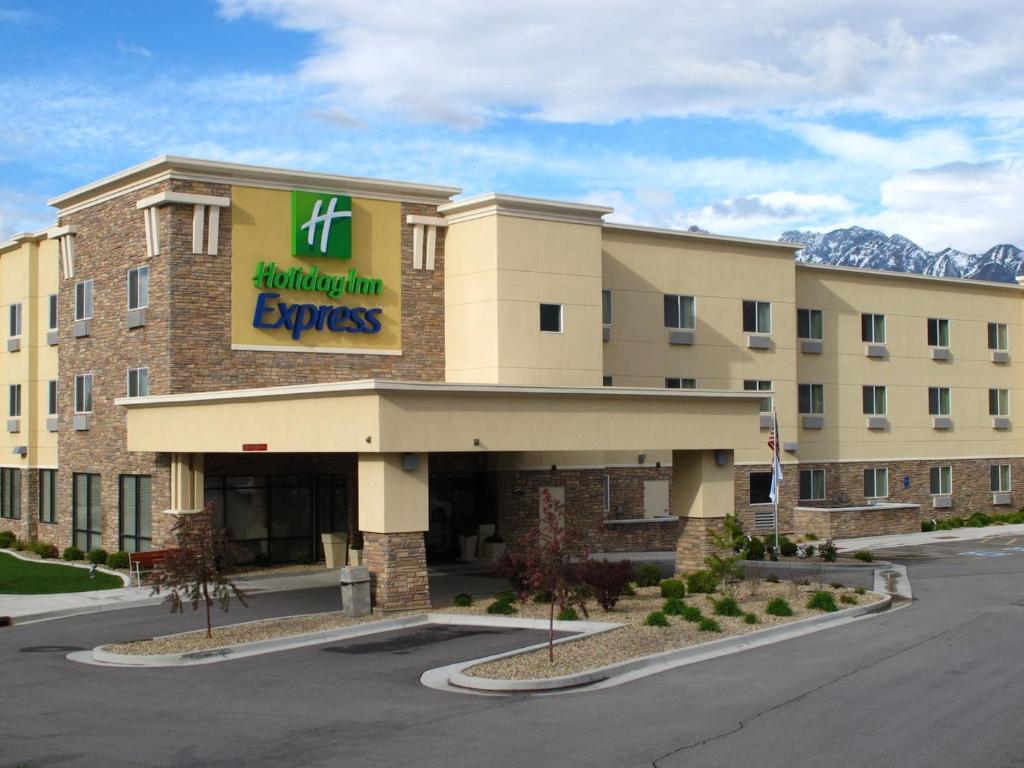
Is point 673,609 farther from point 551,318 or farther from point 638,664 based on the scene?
point 551,318

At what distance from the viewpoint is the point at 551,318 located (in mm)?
35594

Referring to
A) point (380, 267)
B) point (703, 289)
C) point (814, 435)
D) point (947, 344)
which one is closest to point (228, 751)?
point (380, 267)

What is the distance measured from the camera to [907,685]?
56.0 feet

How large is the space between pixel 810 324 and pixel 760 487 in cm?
686

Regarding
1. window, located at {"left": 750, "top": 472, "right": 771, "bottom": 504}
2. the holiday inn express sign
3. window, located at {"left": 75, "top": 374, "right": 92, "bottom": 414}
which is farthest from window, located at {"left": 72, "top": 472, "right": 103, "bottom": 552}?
window, located at {"left": 750, "top": 472, "right": 771, "bottom": 504}

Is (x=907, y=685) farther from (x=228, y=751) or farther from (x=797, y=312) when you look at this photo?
(x=797, y=312)

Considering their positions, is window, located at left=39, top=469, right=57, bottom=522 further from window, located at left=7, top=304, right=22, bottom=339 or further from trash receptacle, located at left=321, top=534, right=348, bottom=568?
trash receptacle, located at left=321, top=534, right=348, bottom=568

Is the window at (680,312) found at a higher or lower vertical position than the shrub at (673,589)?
higher

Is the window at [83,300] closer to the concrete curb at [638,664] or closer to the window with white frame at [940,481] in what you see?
the concrete curb at [638,664]

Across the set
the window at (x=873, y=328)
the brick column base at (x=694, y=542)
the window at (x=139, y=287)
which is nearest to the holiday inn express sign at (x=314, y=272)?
the window at (x=139, y=287)

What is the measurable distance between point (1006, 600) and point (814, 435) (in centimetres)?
1993

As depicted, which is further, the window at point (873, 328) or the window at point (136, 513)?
the window at point (873, 328)

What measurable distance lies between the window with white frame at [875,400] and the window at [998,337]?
24.1ft

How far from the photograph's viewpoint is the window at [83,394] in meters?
36.7
